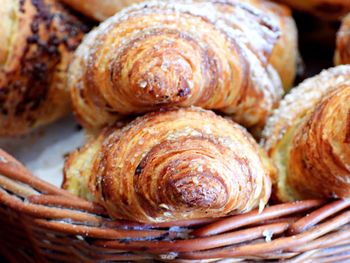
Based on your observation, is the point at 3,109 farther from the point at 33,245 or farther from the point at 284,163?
the point at 284,163

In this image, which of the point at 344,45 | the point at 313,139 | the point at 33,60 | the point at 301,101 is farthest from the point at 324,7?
the point at 33,60

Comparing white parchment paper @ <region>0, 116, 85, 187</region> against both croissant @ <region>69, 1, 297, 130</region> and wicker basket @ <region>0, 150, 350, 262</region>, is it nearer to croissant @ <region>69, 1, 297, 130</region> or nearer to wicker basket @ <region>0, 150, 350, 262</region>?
croissant @ <region>69, 1, 297, 130</region>

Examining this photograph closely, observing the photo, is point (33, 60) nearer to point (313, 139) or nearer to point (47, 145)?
point (47, 145)

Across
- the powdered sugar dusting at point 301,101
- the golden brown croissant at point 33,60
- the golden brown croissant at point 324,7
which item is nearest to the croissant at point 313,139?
the powdered sugar dusting at point 301,101

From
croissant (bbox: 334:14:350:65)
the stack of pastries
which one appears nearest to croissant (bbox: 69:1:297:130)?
the stack of pastries

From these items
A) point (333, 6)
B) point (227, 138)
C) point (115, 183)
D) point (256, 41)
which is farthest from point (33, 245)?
point (333, 6)
